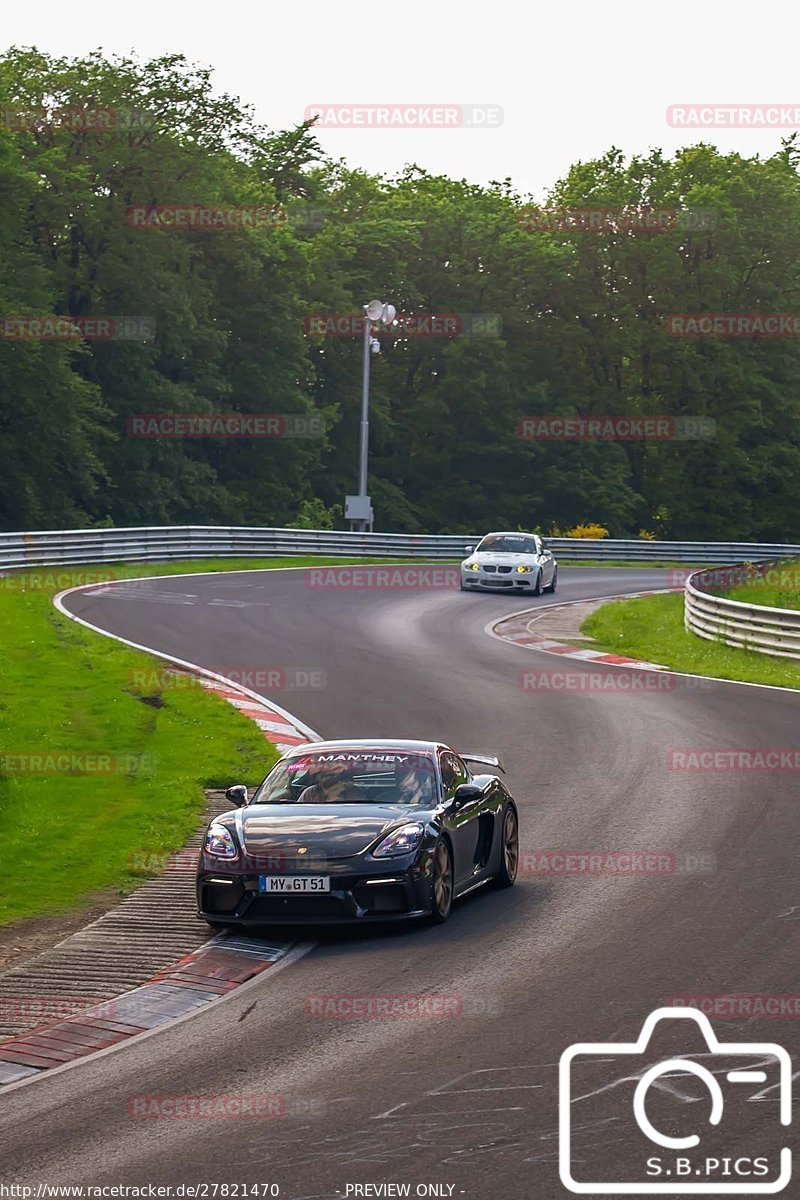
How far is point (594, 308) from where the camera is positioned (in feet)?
264

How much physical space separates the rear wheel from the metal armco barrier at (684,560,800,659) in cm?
1696

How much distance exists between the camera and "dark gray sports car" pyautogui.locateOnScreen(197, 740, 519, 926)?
37.4 ft

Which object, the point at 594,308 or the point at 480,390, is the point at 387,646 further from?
the point at 594,308

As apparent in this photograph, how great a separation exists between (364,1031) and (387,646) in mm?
19736

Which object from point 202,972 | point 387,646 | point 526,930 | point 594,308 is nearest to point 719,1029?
point 526,930

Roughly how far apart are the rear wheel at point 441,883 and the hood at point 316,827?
0.31 m

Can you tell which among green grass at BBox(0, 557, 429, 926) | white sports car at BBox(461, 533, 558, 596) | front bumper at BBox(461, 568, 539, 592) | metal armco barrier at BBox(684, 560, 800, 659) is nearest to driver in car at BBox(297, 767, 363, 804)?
green grass at BBox(0, 557, 429, 926)
